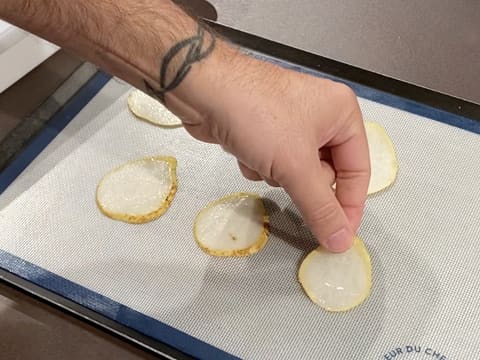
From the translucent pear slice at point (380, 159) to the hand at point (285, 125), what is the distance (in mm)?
189

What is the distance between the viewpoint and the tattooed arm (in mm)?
721

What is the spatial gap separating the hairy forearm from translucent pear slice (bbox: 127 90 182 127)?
0.35 m

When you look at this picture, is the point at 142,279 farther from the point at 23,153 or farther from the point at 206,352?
the point at 23,153

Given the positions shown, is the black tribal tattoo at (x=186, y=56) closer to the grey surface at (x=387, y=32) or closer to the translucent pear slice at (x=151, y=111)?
the translucent pear slice at (x=151, y=111)

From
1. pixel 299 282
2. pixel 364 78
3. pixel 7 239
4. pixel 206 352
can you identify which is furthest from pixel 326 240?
pixel 7 239

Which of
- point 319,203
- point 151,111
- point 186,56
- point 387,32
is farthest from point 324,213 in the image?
point 387,32

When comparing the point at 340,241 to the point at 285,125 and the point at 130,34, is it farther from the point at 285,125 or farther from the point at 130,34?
the point at 130,34

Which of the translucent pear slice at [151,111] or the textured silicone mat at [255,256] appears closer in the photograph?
the textured silicone mat at [255,256]

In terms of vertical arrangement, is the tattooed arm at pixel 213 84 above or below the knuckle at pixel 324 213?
above

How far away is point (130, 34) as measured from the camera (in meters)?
0.74

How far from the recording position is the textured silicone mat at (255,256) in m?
0.88

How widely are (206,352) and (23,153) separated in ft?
1.76

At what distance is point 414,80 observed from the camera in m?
1.19

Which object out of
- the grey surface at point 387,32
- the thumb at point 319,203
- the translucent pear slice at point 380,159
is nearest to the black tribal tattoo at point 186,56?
the thumb at point 319,203
